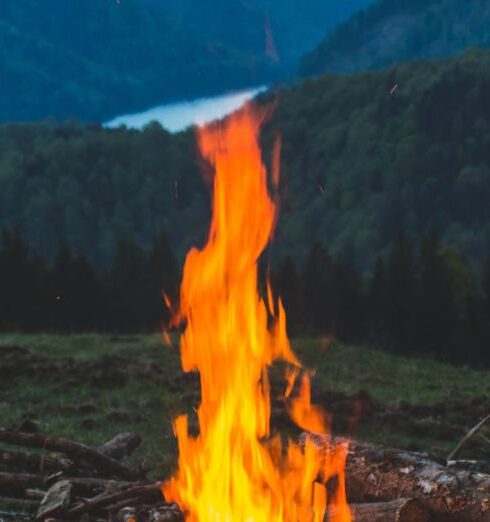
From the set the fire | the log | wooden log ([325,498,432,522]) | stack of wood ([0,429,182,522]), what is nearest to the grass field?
stack of wood ([0,429,182,522])

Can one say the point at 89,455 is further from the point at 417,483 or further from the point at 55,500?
the point at 417,483

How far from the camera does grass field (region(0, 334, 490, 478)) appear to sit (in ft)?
58.1

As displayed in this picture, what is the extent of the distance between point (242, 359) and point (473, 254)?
15200 cm

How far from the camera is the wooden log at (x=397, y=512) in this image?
7691 millimetres

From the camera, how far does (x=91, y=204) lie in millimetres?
197000

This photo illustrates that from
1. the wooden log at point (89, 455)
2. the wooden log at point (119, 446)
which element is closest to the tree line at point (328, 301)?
the wooden log at point (119, 446)

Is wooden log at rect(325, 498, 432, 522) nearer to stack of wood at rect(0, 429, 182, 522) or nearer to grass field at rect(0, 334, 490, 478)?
stack of wood at rect(0, 429, 182, 522)

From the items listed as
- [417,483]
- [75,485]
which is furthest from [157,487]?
[417,483]

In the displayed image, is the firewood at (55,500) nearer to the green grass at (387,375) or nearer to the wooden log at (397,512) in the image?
the wooden log at (397,512)

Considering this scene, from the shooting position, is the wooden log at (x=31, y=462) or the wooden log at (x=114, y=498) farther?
the wooden log at (x=31, y=462)

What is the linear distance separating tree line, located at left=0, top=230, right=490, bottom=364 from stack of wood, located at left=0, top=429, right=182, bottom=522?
30309 millimetres

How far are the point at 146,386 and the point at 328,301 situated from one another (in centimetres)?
2411

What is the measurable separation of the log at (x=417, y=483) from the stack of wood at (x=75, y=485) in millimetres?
1913

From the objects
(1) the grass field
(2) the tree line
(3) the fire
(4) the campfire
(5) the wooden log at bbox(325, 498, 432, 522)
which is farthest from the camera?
(2) the tree line
